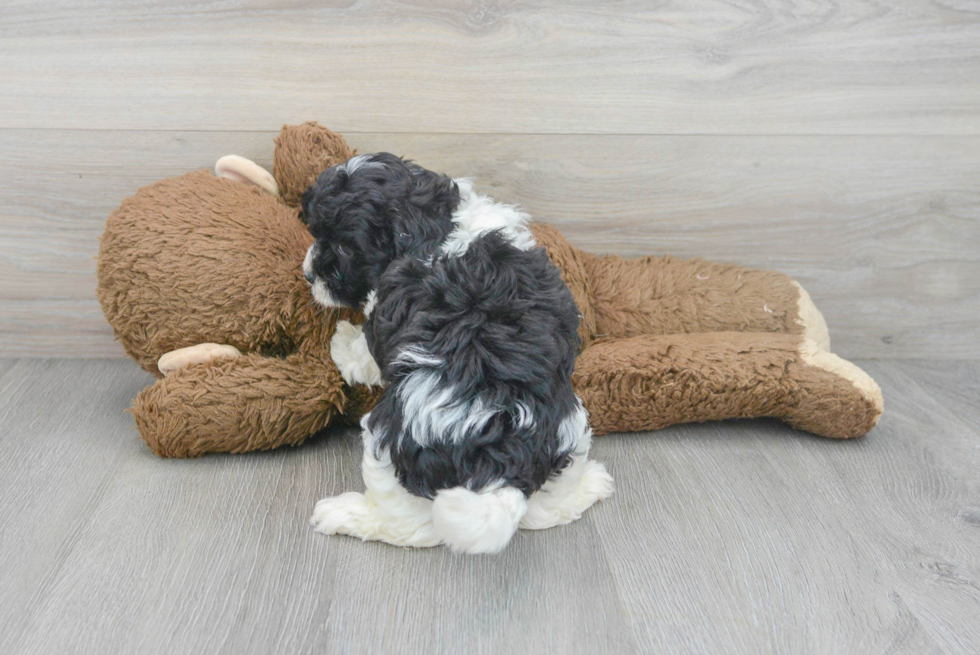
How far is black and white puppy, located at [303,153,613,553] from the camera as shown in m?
1.08

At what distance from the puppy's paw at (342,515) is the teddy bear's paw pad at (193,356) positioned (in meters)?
0.39

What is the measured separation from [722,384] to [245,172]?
42.9 inches

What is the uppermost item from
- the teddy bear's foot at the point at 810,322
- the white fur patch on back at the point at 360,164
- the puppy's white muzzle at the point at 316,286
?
the white fur patch on back at the point at 360,164

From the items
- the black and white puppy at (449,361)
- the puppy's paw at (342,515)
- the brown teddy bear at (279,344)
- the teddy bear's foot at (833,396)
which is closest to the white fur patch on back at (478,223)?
the black and white puppy at (449,361)

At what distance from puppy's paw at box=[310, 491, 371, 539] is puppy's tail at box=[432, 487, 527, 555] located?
25 cm

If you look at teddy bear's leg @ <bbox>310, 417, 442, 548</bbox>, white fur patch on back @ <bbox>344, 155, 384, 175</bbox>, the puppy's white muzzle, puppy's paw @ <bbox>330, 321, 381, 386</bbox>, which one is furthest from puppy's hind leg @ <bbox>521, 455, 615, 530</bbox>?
white fur patch on back @ <bbox>344, 155, 384, 175</bbox>

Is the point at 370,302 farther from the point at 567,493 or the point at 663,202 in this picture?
the point at 663,202

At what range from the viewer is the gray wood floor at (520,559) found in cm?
101

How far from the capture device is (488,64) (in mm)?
1643

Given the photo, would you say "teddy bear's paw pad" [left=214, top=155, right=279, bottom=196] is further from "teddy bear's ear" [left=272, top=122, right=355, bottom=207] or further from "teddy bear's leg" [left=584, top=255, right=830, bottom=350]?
"teddy bear's leg" [left=584, top=255, right=830, bottom=350]

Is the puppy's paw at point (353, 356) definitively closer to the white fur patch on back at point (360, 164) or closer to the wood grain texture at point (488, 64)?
the white fur patch on back at point (360, 164)

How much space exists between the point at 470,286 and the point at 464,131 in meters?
0.66

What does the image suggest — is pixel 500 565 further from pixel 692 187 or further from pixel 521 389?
pixel 692 187

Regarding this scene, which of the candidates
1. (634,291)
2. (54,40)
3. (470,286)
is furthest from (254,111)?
(634,291)
